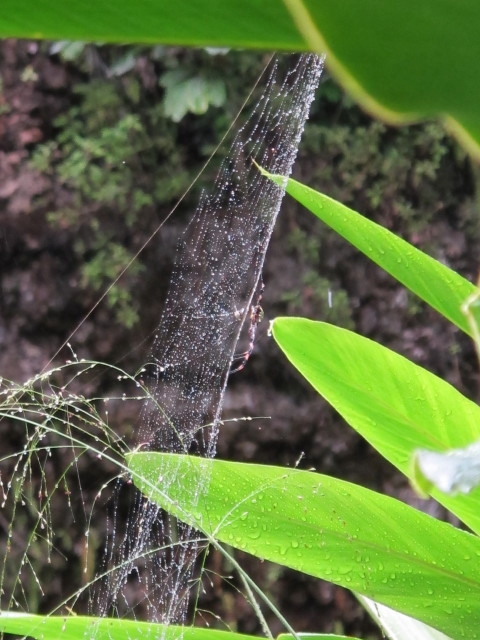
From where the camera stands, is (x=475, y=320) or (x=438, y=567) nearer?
(x=475, y=320)

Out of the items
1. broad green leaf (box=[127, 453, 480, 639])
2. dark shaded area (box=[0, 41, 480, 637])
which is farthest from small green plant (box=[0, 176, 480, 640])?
dark shaded area (box=[0, 41, 480, 637])

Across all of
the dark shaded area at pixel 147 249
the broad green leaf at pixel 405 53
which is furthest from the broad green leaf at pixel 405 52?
the dark shaded area at pixel 147 249

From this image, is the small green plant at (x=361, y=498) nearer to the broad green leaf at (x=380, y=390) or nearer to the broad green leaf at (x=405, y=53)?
the broad green leaf at (x=380, y=390)

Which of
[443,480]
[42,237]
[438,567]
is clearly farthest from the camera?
[42,237]

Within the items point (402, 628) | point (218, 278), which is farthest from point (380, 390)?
point (218, 278)

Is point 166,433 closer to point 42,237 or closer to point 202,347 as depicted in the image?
point 202,347

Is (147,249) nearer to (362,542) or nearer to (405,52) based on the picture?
(362,542)

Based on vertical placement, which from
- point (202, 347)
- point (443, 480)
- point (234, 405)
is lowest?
point (234, 405)

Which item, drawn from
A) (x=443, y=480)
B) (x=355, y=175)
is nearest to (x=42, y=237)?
(x=355, y=175)
